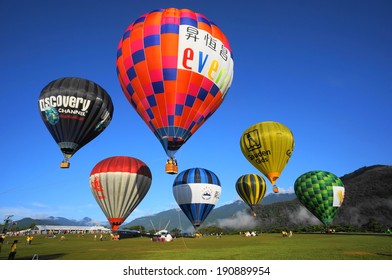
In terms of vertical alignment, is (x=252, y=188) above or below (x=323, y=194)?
above

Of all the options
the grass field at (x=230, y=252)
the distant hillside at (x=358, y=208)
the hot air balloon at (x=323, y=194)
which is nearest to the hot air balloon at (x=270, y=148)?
the hot air balloon at (x=323, y=194)

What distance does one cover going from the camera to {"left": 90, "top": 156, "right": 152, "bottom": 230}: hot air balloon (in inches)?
1363

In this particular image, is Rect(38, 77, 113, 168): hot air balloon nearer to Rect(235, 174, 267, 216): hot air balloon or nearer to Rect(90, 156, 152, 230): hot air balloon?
Rect(90, 156, 152, 230): hot air balloon

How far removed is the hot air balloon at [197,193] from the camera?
41.2m

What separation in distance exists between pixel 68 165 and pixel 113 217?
36.7 feet

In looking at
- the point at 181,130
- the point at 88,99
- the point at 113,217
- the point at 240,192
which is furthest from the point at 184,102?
the point at 240,192

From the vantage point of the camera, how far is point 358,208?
116 m

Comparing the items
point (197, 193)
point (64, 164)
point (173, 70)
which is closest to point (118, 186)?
point (64, 164)

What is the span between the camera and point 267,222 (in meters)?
144

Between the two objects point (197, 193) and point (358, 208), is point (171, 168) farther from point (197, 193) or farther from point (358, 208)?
point (358, 208)

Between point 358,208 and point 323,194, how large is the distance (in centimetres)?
8629

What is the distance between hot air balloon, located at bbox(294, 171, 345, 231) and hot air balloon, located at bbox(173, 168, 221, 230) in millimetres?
12954

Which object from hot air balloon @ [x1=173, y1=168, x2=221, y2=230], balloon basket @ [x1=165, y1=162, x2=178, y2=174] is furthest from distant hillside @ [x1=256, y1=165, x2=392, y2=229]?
balloon basket @ [x1=165, y1=162, x2=178, y2=174]

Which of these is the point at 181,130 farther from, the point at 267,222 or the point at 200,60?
the point at 267,222
